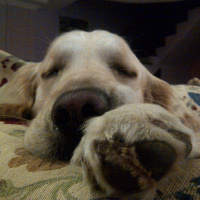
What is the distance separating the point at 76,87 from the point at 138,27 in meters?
5.55

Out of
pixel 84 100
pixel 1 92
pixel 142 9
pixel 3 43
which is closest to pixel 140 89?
pixel 84 100

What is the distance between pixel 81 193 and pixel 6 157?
0.36 metres

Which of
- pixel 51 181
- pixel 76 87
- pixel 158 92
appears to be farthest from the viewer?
pixel 158 92

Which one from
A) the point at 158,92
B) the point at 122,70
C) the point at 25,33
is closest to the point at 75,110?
the point at 122,70

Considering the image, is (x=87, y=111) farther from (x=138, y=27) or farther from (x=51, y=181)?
(x=138, y=27)

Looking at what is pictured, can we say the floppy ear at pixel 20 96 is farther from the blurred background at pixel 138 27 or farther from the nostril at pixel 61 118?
the blurred background at pixel 138 27

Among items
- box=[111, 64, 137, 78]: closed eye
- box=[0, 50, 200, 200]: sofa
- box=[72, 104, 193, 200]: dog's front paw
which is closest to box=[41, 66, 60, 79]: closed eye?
box=[111, 64, 137, 78]: closed eye

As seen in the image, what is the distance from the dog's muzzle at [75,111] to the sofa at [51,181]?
95mm

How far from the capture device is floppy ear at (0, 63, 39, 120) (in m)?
1.42

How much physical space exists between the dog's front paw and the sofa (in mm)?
44

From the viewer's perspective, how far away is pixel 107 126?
490 millimetres

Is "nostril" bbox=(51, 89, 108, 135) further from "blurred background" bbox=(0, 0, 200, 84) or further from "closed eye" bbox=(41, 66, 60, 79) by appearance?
"blurred background" bbox=(0, 0, 200, 84)

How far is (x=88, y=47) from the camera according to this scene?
3.95 feet

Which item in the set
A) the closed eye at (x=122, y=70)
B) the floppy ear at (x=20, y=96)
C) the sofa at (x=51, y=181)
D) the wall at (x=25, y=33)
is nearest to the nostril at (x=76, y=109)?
the sofa at (x=51, y=181)
